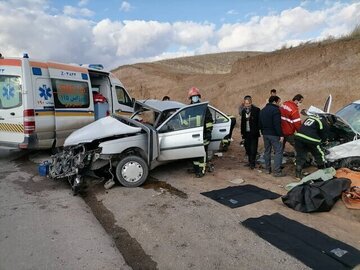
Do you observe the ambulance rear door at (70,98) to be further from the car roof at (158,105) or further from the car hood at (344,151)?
the car hood at (344,151)

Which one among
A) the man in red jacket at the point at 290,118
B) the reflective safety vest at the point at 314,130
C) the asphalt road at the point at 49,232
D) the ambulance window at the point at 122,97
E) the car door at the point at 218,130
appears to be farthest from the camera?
the ambulance window at the point at 122,97

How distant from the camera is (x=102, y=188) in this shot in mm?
6281

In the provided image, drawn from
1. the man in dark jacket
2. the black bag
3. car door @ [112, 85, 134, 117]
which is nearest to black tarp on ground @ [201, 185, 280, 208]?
the black bag

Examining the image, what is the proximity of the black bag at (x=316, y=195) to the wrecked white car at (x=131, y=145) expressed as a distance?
2.25 m

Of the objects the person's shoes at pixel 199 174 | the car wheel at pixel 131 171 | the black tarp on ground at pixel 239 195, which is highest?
the car wheel at pixel 131 171

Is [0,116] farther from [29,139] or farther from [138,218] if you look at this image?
[138,218]

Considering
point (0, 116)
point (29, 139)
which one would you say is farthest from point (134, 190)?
point (0, 116)

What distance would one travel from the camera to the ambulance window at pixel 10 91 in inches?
307

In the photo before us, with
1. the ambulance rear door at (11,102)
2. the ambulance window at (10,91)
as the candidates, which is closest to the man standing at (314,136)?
the ambulance rear door at (11,102)

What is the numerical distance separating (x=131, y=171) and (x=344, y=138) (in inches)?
180

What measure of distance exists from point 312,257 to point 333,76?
14.3 meters

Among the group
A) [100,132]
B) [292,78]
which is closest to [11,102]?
[100,132]

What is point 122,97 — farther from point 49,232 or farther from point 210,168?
point 49,232

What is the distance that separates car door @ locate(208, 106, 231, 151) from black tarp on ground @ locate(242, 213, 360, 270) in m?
3.51
